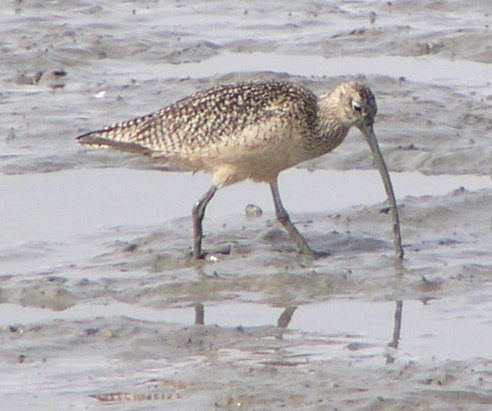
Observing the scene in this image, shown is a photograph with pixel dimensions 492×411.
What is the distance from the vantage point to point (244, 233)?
11.1 metres

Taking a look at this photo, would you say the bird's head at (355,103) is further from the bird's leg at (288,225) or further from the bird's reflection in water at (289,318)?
the bird's reflection in water at (289,318)

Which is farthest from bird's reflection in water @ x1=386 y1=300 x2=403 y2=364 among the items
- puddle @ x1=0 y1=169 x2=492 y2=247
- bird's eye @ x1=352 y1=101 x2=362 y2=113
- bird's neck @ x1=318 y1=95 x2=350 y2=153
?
puddle @ x1=0 y1=169 x2=492 y2=247

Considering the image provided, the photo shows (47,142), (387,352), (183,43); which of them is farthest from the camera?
(183,43)

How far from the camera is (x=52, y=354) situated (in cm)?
870

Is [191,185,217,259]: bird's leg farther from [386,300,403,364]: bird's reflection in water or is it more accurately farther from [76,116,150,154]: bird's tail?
[386,300,403,364]: bird's reflection in water

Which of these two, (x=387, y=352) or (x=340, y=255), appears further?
(x=340, y=255)

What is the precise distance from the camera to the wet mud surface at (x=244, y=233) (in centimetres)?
827

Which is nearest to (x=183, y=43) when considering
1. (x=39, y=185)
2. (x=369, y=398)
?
(x=39, y=185)

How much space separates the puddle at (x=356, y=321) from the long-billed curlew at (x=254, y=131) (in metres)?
1.02

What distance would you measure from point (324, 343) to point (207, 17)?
31.4ft

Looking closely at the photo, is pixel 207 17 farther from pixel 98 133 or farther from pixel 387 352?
pixel 387 352

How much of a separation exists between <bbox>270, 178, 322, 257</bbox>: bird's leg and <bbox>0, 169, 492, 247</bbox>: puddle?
2.57ft

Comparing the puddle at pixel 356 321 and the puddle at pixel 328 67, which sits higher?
the puddle at pixel 328 67

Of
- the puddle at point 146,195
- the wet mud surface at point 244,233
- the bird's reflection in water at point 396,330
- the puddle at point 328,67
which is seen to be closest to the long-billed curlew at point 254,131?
the wet mud surface at point 244,233
